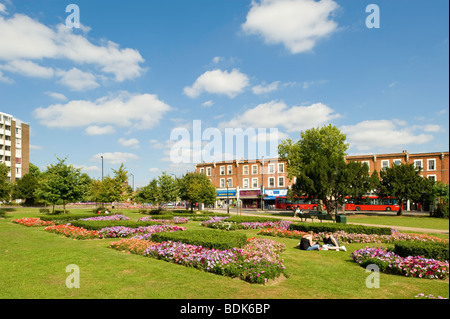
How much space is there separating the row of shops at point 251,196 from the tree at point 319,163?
1699 centimetres

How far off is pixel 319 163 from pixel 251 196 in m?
29.5

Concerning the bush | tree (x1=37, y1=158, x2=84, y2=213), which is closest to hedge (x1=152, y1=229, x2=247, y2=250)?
the bush

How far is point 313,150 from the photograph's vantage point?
145ft

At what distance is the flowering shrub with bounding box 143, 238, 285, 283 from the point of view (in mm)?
8125

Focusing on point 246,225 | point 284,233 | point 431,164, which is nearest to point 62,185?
point 246,225

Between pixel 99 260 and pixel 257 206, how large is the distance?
5555 centimetres

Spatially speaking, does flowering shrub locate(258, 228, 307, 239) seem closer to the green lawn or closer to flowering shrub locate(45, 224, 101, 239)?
the green lawn

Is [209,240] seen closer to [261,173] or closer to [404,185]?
[404,185]

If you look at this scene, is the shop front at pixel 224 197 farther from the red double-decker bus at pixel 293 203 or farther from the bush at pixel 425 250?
the bush at pixel 425 250

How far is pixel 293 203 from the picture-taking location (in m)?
54.4

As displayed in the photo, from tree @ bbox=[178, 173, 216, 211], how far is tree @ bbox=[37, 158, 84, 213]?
44.6 feet

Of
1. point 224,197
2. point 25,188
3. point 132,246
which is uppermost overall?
point 25,188

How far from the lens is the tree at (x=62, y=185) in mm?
28125
